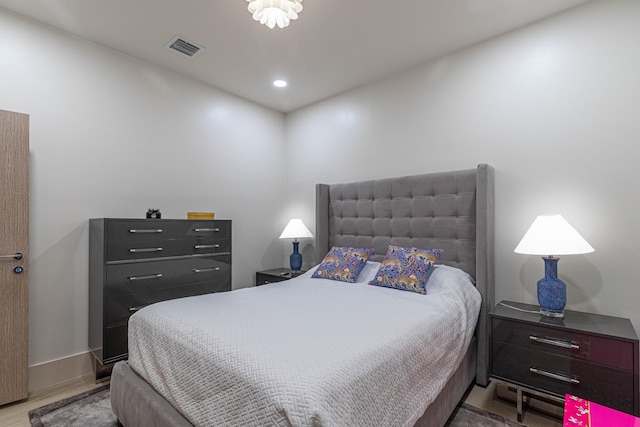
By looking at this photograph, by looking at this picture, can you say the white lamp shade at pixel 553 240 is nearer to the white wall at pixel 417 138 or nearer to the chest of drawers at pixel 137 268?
the white wall at pixel 417 138

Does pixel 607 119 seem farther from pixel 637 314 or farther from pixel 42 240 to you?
pixel 42 240

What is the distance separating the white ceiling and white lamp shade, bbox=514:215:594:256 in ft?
Result: 5.11

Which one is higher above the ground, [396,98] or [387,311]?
[396,98]

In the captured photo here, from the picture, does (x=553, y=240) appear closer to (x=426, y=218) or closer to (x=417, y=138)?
(x=426, y=218)

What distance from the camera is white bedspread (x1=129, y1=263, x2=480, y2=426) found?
1.09 m

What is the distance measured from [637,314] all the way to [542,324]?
679 mm

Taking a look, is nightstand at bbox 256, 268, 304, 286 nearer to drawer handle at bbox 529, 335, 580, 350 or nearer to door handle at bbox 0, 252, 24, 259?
door handle at bbox 0, 252, 24, 259

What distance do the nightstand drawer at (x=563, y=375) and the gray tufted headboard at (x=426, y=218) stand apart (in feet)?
0.79

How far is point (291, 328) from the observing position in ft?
5.11

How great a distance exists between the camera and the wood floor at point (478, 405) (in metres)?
2.02

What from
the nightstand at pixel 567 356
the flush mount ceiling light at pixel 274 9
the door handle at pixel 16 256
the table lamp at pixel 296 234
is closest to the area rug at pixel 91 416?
the nightstand at pixel 567 356

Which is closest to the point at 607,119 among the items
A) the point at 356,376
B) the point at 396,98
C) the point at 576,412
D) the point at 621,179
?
the point at 621,179

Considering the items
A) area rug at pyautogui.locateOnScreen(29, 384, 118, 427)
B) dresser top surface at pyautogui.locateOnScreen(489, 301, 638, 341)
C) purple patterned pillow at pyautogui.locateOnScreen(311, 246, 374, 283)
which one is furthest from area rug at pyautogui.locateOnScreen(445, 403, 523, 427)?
area rug at pyautogui.locateOnScreen(29, 384, 118, 427)

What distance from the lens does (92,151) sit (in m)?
2.71
